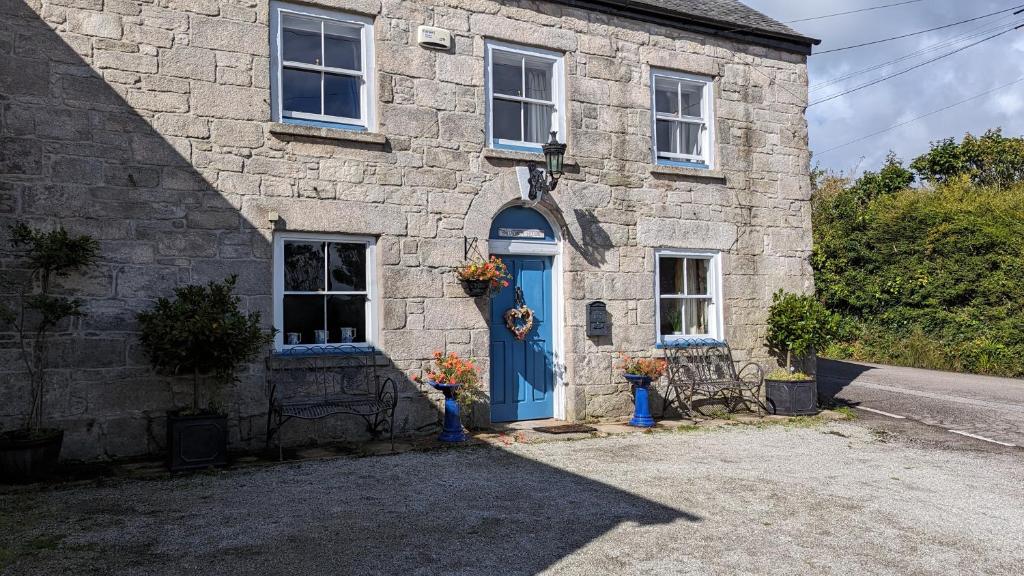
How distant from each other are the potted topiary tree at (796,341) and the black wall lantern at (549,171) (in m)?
3.68

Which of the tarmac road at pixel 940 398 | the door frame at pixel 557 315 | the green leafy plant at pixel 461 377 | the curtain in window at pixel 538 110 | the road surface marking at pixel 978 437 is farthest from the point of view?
the curtain in window at pixel 538 110

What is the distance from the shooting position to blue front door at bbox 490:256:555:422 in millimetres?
9039

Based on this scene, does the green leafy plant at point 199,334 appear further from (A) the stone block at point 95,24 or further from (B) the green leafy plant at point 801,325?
(B) the green leafy plant at point 801,325

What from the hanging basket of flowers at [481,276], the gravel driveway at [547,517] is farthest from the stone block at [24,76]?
the hanging basket of flowers at [481,276]

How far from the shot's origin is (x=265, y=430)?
7676mm

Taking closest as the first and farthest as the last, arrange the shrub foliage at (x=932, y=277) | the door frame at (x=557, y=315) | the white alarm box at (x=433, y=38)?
the white alarm box at (x=433, y=38) < the door frame at (x=557, y=315) < the shrub foliage at (x=932, y=277)

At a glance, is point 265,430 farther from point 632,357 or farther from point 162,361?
point 632,357

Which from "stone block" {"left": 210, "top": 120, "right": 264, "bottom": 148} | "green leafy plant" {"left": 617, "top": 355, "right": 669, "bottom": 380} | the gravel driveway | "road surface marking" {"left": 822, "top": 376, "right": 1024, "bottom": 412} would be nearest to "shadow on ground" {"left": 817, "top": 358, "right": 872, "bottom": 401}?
"road surface marking" {"left": 822, "top": 376, "right": 1024, "bottom": 412}

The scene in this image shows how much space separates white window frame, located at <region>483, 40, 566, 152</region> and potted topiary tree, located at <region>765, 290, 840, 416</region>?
3.80 meters

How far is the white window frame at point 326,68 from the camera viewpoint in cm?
795

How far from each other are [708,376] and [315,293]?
5165mm

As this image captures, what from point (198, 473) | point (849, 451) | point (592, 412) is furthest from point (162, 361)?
point (849, 451)

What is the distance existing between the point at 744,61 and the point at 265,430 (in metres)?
7.92

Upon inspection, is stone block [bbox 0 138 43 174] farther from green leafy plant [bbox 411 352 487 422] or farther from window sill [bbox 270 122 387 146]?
green leafy plant [bbox 411 352 487 422]
